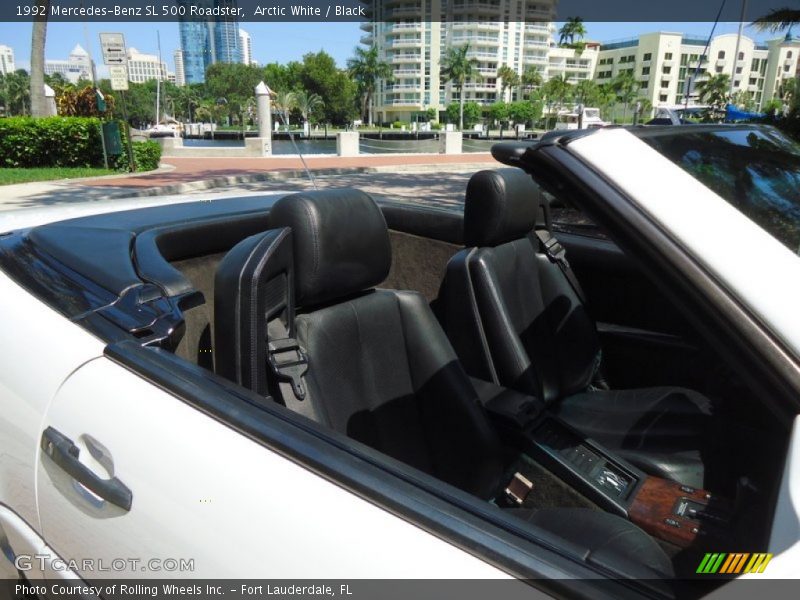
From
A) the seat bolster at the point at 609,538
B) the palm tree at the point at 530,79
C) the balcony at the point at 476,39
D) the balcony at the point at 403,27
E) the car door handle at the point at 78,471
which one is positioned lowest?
the seat bolster at the point at 609,538

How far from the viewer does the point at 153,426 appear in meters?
1.18

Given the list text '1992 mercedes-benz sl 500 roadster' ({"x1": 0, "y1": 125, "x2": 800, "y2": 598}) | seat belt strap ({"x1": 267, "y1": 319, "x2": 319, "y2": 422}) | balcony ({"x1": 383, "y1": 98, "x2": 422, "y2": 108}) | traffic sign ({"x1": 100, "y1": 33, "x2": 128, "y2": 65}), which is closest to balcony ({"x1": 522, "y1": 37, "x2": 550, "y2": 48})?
balcony ({"x1": 383, "y1": 98, "x2": 422, "y2": 108})

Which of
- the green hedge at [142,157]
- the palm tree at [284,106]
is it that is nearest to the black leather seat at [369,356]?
the palm tree at [284,106]

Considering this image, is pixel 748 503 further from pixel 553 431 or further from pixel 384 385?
pixel 384 385

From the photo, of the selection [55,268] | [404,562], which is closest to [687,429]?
[404,562]

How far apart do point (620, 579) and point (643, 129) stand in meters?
0.97

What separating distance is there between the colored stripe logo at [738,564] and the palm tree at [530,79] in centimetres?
9307

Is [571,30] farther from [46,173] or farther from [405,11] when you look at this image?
[46,173]

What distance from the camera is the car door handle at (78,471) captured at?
1168 mm

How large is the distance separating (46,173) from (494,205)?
15202mm

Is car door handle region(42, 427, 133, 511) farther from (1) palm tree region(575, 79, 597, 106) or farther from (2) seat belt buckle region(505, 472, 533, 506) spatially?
(1) palm tree region(575, 79, 597, 106)
